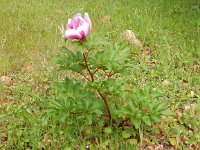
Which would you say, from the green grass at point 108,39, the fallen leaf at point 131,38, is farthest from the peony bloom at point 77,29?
the fallen leaf at point 131,38

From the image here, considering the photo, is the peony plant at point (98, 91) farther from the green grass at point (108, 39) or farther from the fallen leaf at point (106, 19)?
the fallen leaf at point (106, 19)

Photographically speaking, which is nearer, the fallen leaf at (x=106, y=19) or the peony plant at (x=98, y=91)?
the peony plant at (x=98, y=91)

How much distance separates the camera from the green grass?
346cm

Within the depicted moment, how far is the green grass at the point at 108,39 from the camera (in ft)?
11.3

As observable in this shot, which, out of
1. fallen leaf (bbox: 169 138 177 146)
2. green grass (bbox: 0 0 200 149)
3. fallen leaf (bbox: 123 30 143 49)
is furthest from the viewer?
fallen leaf (bbox: 123 30 143 49)

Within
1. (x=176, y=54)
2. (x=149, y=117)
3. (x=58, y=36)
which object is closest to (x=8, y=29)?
(x=58, y=36)

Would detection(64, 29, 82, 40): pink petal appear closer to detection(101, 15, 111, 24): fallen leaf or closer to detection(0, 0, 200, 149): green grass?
detection(0, 0, 200, 149): green grass

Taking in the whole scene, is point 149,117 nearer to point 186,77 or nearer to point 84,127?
point 84,127

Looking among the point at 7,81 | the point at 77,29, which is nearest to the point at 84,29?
the point at 77,29

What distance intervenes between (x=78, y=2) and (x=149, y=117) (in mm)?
4602

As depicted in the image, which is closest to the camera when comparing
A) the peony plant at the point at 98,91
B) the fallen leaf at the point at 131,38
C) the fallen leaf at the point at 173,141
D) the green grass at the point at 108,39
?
the peony plant at the point at 98,91

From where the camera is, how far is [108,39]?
5102 millimetres

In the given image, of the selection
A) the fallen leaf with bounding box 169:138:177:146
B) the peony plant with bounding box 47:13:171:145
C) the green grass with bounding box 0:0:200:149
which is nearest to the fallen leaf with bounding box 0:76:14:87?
the green grass with bounding box 0:0:200:149

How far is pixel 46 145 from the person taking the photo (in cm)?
318
